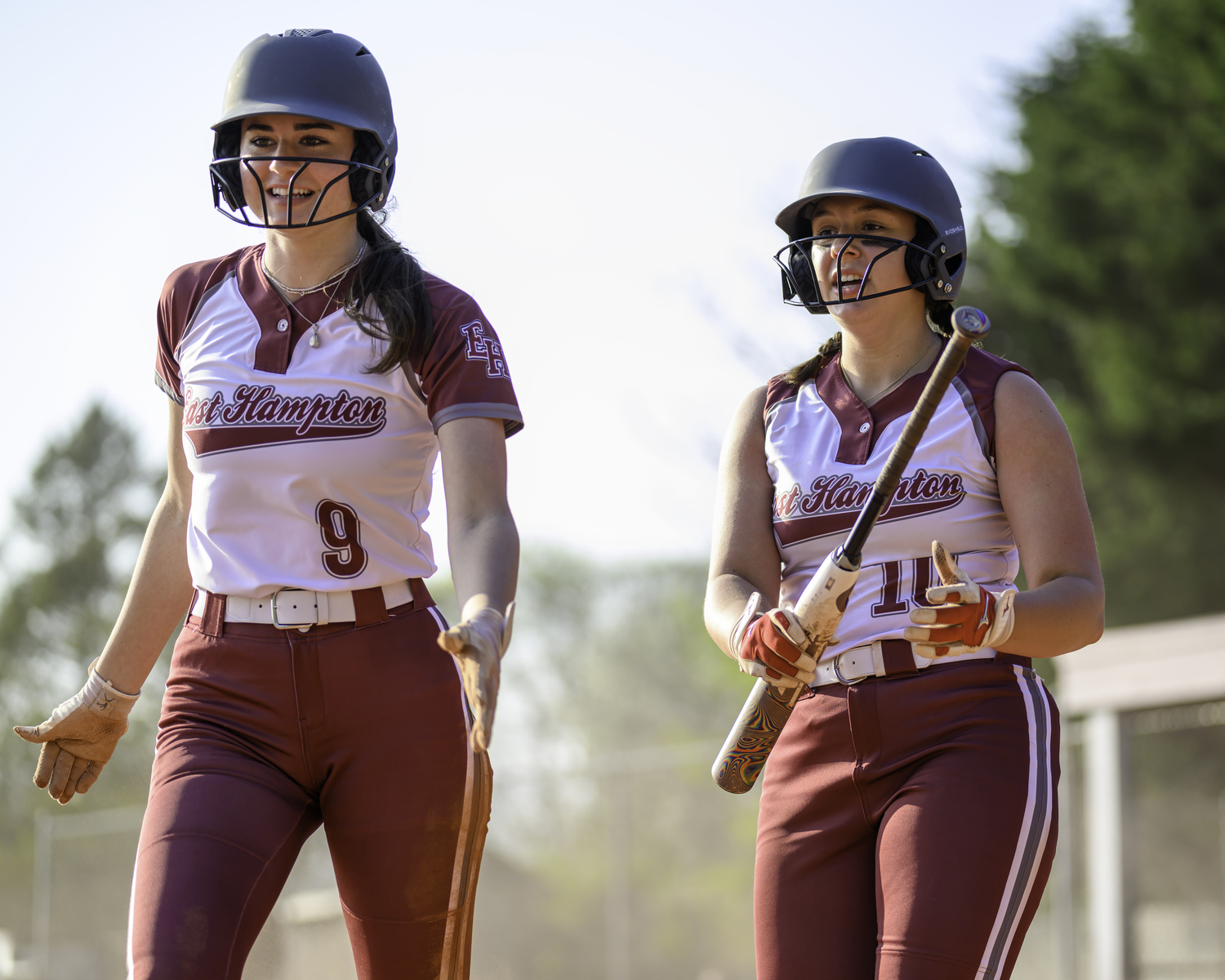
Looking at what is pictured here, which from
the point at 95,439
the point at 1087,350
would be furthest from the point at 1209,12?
the point at 95,439

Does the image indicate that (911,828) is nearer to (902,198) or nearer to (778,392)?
(778,392)

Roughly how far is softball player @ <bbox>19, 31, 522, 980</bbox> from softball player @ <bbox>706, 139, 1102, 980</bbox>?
2.22 feet

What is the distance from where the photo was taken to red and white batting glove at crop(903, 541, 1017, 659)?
2711 millimetres

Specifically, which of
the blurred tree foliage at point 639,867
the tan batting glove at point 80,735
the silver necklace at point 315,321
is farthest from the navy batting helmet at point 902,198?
the blurred tree foliage at point 639,867

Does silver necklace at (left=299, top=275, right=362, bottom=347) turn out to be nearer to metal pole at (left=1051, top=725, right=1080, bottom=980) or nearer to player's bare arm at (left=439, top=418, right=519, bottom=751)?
player's bare arm at (left=439, top=418, right=519, bottom=751)

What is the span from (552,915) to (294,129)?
14.5m

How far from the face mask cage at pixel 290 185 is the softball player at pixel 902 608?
971 millimetres

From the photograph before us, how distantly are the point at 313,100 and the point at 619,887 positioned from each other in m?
13.1

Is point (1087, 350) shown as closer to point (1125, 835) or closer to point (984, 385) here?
point (1125, 835)

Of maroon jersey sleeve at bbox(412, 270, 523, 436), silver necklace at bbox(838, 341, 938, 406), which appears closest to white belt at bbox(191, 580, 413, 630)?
maroon jersey sleeve at bbox(412, 270, 523, 436)

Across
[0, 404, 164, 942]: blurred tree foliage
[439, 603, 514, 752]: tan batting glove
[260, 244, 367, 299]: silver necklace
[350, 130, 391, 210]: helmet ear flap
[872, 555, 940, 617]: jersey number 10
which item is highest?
[0, 404, 164, 942]: blurred tree foliage

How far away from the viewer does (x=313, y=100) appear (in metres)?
2.98

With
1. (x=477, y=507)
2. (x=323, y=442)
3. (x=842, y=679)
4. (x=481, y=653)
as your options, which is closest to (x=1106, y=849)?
(x=842, y=679)

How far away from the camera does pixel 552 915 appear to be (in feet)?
54.0
